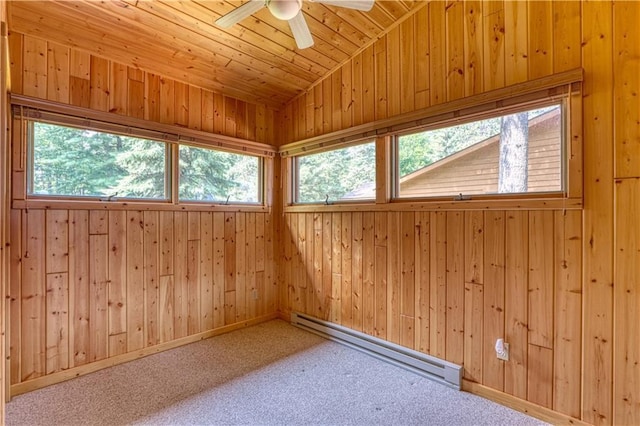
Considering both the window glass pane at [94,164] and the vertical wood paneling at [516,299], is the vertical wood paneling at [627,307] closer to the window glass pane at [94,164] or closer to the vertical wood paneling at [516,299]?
the vertical wood paneling at [516,299]

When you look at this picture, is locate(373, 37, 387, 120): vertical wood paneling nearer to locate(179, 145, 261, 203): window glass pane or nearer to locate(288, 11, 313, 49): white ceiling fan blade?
locate(288, 11, 313, 49): white ceiling fan blade

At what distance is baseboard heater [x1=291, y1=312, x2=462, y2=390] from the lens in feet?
8.25

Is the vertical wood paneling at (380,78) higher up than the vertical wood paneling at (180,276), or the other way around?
the vertical wood paneling at (380,78)

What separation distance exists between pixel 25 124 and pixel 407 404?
11.2 feet

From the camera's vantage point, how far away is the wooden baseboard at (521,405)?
2043 mm

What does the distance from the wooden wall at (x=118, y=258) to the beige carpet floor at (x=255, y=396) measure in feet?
0.96

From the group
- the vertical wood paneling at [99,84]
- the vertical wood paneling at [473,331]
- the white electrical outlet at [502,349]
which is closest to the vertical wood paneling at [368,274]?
the vertical wood paneling at [473,331]

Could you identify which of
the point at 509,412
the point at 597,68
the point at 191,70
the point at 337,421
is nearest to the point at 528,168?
the point at 597,68

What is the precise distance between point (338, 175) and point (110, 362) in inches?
107

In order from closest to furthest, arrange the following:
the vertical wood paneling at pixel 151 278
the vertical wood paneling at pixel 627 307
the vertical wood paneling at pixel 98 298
A: the vertical wood paneling at pixel 627 307
the vertical wood paneling at pixel 98 298
the vertical wood paneling at pixel 151 278

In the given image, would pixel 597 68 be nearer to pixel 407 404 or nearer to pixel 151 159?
pixel 407 404

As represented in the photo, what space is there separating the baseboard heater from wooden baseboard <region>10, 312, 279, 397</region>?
860 mm

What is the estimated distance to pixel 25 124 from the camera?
7.88 feet

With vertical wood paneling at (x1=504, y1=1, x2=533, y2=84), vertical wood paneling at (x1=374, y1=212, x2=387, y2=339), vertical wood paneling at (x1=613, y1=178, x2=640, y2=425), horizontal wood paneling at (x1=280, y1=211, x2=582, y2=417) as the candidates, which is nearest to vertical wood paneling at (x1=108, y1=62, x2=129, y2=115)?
horizontal wood paneling at (x1=280, y1=211, x2=582, y2=417)
